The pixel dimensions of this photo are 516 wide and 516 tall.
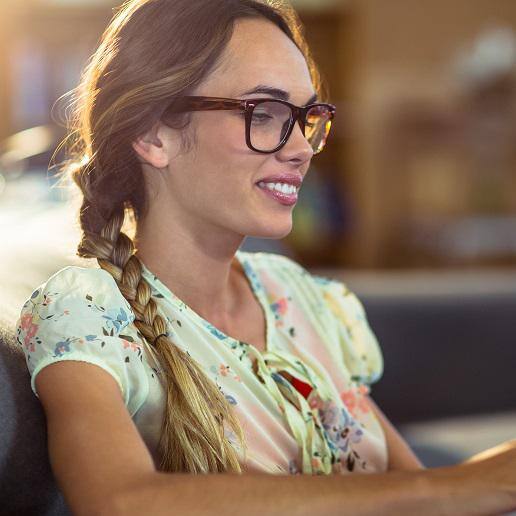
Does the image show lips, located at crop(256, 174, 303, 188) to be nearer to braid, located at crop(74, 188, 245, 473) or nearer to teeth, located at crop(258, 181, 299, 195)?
teeth, located at crop(258, 181, 299, 195)

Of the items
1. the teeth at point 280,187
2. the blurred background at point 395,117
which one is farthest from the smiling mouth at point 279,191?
the blurred background at point 395,117

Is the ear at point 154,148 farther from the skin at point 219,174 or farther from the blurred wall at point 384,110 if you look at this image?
the blurred wall at point 384,110

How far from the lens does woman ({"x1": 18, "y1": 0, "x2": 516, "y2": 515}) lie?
750 millimetres

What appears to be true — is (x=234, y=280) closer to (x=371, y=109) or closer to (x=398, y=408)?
(x=398, y=408)

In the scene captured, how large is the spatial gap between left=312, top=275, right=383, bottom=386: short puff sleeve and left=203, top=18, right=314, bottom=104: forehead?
36 centimetres

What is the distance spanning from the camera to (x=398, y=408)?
1.96 meters

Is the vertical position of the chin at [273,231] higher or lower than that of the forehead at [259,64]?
lower

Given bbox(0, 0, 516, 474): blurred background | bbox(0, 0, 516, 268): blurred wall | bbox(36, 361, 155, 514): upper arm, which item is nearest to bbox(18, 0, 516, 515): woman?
bbox(36, 361, 155, 514): upper arm

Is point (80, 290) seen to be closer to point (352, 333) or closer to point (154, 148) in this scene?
point (154, 148)

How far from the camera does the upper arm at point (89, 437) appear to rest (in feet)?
2.37

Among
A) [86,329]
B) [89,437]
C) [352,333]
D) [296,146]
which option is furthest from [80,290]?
[352,333]

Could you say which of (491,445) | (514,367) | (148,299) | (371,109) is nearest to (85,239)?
(148,299)

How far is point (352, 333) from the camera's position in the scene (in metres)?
1.27

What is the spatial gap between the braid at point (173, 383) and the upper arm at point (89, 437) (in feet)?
0.28
